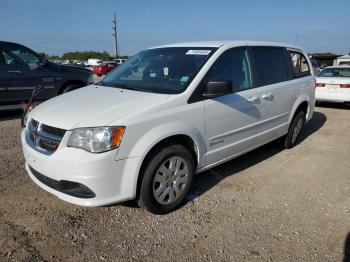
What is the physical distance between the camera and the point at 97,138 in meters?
3.07

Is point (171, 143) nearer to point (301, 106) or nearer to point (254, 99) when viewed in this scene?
point (254, 99)

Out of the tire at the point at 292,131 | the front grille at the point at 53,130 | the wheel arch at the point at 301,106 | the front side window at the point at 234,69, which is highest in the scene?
the front side window at the point at 234,69

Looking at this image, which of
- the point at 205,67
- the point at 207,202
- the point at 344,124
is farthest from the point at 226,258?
the point at 344,124

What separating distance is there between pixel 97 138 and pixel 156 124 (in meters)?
0.59

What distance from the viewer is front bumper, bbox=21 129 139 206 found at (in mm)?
3041

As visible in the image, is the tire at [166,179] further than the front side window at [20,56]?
No

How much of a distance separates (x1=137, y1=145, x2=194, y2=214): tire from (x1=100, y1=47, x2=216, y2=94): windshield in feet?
2.25

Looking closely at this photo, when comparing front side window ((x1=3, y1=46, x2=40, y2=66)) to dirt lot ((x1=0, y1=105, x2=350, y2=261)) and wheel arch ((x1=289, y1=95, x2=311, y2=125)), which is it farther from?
wheel arch ((x1=289, y1=95, x2=311, y2=125))

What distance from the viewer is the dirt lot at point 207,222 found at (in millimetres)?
3037

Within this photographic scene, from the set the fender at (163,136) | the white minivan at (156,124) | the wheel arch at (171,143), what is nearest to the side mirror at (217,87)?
the white minivan at (156,124)

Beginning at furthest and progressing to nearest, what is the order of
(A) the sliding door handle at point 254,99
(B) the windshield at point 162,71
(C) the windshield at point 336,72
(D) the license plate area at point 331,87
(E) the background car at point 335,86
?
(C) the windshield at point 336,72 < (D) the license plate area at point 331,87 < (E) the background car at point 335,86 < (A) the sliding door handle at point 254,99 < (B) the windshield at point 162,71

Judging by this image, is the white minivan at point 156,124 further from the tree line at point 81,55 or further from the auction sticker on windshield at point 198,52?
the tree line at point 81,55

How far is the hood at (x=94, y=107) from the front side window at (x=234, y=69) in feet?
2.65

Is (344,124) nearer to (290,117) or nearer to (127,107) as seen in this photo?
(290,117)
